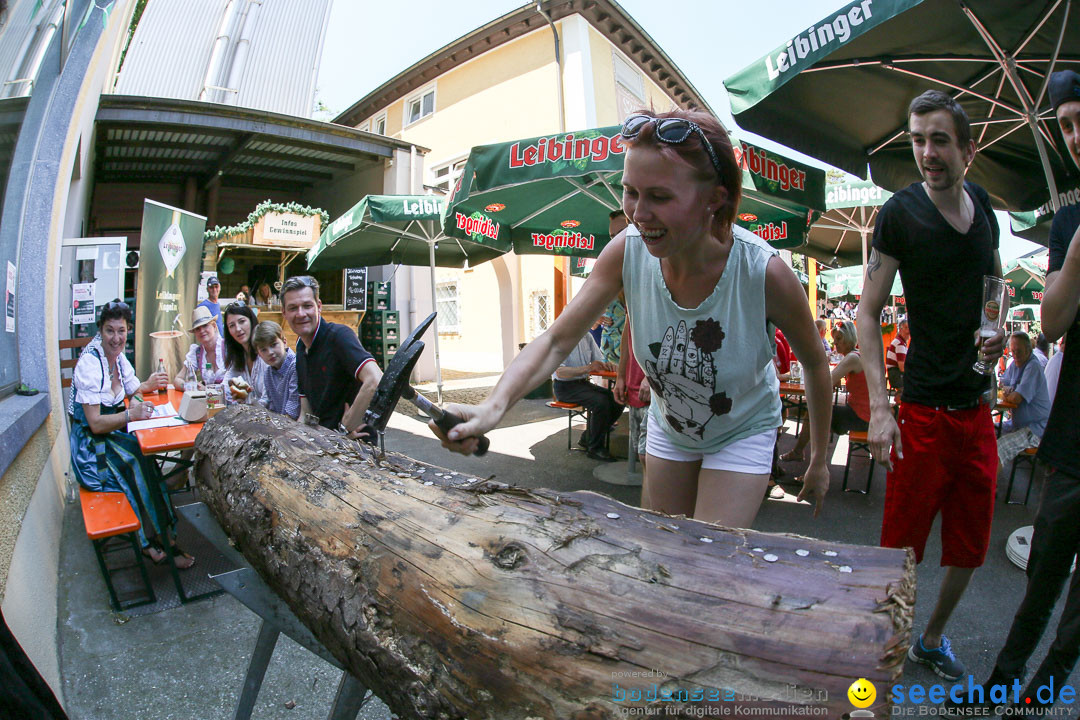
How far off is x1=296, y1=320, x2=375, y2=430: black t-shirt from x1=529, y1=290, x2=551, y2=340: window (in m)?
10.2

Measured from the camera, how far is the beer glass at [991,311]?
1.86 metres

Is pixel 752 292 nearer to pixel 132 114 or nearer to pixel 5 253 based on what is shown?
pixel 5 253

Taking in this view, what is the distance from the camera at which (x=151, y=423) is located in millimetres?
3756

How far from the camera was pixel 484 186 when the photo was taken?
4.70 metres

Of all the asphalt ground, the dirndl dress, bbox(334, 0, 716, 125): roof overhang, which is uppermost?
bbox(334, 0, 716, 125): roof overhang

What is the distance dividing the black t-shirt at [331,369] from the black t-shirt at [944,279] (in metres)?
2.77

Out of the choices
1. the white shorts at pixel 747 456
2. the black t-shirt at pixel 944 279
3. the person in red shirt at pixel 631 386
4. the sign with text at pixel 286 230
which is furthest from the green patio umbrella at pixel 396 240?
the white shorts at pixel 747 456

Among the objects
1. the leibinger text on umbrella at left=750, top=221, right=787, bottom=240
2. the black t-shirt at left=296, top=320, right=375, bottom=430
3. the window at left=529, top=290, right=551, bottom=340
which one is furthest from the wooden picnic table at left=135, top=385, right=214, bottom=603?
the window at left=529, top=290, right=551, bottom=340

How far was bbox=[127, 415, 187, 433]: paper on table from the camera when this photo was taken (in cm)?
365

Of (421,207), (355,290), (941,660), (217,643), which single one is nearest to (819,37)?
(941,660)

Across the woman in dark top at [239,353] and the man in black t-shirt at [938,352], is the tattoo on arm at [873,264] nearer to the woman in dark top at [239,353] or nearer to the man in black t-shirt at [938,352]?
the man in black t-shirt at [938,352]

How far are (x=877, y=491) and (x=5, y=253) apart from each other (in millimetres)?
6629

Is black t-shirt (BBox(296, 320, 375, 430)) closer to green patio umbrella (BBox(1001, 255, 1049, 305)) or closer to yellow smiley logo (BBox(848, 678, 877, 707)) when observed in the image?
yellow smiley logo (BBox(848, 678, 877, 707))

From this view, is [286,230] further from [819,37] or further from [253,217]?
[819,37]
